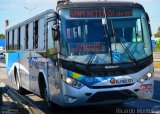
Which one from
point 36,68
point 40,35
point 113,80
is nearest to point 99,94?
point 113,80

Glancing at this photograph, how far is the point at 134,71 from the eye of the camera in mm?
10359

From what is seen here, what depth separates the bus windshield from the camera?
33.8 ft

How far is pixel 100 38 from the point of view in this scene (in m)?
10.4

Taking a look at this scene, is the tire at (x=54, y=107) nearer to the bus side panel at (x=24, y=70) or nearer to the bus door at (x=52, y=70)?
the bus door at (x=52, y=70)

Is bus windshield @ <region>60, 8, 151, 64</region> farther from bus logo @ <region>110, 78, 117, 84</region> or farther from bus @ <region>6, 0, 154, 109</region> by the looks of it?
bus logo @ <region>110, 78, 117, 84</region>

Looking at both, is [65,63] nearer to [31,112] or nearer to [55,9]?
[55,9]

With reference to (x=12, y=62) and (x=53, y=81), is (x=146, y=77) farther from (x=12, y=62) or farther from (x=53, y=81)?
(x=12, y=62)

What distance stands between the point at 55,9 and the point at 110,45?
1.65m

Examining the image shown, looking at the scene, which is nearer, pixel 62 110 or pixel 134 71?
pixel 134 71

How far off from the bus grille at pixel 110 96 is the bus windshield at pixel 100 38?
73 centimetres

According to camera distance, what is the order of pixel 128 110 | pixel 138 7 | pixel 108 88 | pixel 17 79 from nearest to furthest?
pixel 108 88 < pixel 138 7 < pixel 128 110 < pixel 17 79

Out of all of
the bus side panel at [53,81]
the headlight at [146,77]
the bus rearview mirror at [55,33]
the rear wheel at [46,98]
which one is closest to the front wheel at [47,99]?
the rear wheel at [46,98]

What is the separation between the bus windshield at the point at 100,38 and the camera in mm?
10305

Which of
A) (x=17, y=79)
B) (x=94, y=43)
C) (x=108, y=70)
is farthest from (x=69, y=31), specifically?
(x=17, y=79)
